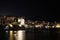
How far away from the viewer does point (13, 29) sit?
99.7 metres

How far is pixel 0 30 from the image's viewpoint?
93.9m

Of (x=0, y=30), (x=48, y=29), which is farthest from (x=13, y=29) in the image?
(x=48, y=29)

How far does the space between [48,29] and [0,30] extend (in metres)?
24.8

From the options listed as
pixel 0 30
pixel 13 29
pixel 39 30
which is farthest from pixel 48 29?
pixel 0 30

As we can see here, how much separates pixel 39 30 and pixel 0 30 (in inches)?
798

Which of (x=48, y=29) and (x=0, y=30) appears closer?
(x=0, y=30)

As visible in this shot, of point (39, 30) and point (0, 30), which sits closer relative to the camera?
point (0, 30)

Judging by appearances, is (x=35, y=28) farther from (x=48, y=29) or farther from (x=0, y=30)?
(x=0, y=30)

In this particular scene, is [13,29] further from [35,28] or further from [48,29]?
[48,29]

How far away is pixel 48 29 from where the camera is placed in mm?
102750

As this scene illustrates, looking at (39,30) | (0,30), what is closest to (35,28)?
(39,30)

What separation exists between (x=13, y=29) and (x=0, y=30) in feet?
26.4

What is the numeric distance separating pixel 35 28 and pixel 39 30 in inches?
224

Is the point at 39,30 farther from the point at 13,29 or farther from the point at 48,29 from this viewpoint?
the point at 13,29
